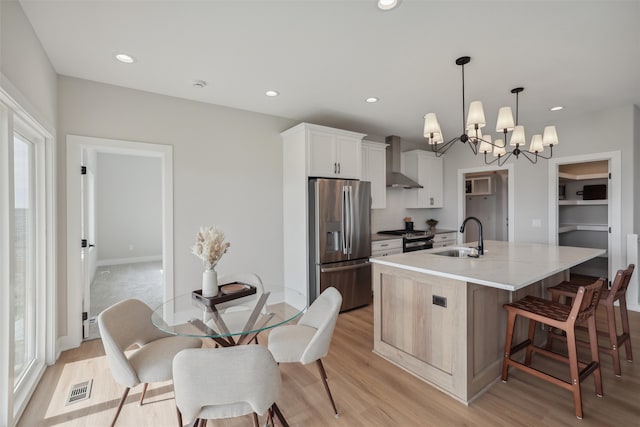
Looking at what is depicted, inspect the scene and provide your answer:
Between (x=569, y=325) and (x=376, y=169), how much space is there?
3.42 m

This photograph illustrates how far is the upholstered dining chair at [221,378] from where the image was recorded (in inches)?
50.2

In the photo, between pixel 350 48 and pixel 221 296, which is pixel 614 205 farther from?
pixel 221 296

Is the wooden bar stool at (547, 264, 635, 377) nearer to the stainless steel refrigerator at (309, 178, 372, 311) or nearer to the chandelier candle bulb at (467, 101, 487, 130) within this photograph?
the chandelier candle bulb at (467, 101, 487, 130)

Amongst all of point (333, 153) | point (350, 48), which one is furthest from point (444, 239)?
point (350, 48)

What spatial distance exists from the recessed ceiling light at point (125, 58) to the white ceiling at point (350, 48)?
0.19 feet

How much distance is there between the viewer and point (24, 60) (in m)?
1.95

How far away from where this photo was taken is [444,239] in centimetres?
545

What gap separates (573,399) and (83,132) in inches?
183

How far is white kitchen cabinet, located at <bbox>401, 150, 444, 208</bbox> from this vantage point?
552 cm

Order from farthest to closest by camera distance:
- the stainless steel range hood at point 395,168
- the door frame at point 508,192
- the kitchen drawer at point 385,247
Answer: the stainless steel range hood at point 395,168, the door frame at point 508,192, the kitchen drawer at point 385,247

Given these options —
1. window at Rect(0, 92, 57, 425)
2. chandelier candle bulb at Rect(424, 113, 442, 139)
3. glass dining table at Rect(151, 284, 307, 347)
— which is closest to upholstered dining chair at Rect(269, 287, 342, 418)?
glass dining table at Rect(151, 284, 307, 347)

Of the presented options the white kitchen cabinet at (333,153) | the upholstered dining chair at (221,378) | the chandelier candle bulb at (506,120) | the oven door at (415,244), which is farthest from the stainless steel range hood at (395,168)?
the upholstered dining chair at (221,378)

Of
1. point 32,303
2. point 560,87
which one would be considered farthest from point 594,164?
point 32,303

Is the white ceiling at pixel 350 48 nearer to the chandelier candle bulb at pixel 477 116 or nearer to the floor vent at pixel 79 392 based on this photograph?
the chandelier candle bulb at pixel 477 116
